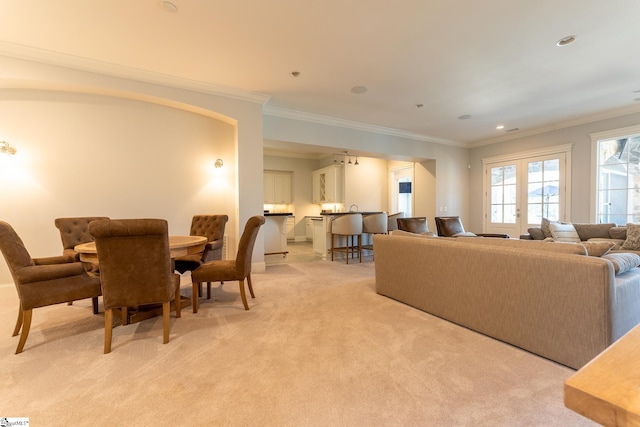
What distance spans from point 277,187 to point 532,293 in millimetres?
7533

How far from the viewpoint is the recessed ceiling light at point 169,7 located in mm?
2467

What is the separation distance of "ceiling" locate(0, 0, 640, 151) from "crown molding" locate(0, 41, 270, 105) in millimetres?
16

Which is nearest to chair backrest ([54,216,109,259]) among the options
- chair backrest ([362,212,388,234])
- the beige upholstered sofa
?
the beige upholstered sofa

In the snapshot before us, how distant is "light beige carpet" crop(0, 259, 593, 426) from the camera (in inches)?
57.5

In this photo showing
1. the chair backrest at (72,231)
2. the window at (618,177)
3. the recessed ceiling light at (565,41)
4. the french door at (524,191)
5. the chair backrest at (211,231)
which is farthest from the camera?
the french door at (524,191)

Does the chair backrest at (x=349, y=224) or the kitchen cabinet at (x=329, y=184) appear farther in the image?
the kitchen cabinet at (x=329, y=184)

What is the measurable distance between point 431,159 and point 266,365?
6579mm

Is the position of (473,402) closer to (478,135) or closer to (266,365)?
(266,365)

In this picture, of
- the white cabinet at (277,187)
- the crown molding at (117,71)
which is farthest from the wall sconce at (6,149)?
the white cabinet at (277,187)

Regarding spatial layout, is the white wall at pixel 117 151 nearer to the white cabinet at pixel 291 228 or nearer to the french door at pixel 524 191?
the white cabinet at pixel 291 228

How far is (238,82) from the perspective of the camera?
4012 mm

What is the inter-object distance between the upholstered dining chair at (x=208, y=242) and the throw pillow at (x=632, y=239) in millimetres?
5567

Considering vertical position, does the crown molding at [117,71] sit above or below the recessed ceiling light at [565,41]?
below

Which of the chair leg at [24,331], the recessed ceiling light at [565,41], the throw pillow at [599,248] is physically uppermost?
the recessed ceiling light at [565,41]
